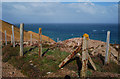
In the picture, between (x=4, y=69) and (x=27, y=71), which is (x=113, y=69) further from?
(x=4, y=69)

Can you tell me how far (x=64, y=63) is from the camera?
30.7 ft

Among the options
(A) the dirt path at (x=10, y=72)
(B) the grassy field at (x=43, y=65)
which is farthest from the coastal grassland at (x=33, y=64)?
(A) the dirt path at (x=10, y=72)

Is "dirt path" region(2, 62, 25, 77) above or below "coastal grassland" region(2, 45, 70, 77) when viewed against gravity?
below

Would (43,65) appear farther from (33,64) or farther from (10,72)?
(10,72)

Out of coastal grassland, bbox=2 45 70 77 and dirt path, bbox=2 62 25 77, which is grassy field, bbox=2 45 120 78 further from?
dirt path, bbox=2 62 25 77

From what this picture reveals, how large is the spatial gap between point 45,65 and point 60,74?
1798 mm

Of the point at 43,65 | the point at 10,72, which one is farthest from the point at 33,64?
the point at 10,72

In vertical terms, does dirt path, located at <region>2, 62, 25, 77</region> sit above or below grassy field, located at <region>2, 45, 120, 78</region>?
below

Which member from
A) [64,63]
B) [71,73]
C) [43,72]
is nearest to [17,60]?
[43,72]

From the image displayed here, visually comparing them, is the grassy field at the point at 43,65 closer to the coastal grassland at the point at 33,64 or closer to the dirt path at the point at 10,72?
the coastal grassland at the point at 33,64

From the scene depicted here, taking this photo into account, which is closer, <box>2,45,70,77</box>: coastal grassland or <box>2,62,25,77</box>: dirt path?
<box>2,62,25,77</box>: dirt path

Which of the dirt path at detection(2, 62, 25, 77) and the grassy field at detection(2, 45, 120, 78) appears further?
the grassy field at detection(2, 45, 120, 78)

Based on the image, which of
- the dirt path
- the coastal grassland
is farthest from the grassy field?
the dirt path

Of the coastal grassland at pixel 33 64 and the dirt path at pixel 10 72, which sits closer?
the dirt path at pixel 10 72
